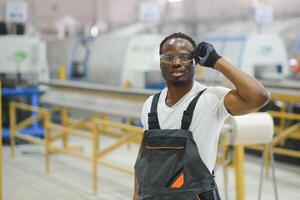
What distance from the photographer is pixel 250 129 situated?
12.8 feet

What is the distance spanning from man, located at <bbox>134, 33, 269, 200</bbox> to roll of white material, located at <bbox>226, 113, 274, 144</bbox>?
1.64 m

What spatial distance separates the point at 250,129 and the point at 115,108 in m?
2.39

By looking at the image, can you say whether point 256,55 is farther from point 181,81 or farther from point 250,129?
point 181,81

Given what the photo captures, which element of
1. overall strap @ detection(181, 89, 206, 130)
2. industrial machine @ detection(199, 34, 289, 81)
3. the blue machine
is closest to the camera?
overall strap @ detection(181, 89, 206, 130)

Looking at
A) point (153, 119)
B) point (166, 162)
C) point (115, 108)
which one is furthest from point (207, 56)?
point (115, 108)

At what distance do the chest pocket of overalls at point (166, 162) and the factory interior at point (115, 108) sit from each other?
17cm

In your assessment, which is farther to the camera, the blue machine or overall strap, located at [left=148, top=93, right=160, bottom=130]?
the blue machine

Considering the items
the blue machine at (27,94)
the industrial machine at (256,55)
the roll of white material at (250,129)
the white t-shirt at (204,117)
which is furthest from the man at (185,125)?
the industrial machine at (256,55)

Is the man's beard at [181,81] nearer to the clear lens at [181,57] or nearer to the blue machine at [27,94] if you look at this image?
the clear lens at [181,57]

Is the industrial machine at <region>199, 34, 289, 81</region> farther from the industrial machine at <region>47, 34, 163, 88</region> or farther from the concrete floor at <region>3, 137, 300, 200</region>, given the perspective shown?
the concrete floor at <region>3, 137, 300, 200</region>

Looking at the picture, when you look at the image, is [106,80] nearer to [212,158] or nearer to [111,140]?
[111,140]

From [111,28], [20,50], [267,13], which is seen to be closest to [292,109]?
[267,13]

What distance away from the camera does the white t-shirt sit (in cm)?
222

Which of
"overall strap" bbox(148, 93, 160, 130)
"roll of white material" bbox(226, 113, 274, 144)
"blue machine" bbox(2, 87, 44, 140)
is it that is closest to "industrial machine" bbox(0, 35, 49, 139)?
"blue machine" bbox(2, 87, 44, 140)
